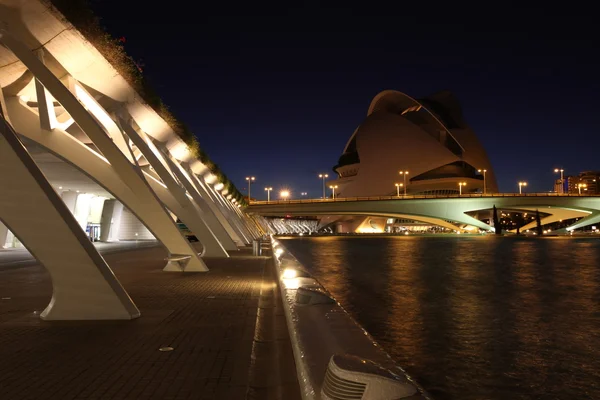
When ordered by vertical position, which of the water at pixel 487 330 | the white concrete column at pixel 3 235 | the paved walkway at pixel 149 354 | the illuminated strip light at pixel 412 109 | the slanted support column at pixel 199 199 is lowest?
the water at pixel 487 330

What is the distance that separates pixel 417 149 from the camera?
9531 centimetres

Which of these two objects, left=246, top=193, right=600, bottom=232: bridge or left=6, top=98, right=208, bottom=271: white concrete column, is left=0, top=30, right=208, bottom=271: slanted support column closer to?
left=6, top=98, right=208, bottom=271: white concrete column

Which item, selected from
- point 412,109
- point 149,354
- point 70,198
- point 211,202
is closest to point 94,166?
point 149,354

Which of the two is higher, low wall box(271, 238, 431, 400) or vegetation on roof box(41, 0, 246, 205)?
vegetation on roof box(41, 0, 246, 205)

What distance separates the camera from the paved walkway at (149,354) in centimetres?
407

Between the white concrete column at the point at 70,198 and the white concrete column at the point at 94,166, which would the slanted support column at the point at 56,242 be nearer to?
the white concrete column at the point at 94,166

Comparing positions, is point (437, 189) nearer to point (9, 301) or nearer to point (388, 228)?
point (388, 228)

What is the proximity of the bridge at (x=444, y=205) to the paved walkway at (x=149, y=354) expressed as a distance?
62991 mm

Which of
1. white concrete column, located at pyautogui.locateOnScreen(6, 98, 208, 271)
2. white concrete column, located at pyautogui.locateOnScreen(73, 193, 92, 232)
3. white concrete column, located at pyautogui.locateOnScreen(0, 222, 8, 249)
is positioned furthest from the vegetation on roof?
white concrete column, located at pyautogui.locateOnScreen(73, 193, 92, 232)

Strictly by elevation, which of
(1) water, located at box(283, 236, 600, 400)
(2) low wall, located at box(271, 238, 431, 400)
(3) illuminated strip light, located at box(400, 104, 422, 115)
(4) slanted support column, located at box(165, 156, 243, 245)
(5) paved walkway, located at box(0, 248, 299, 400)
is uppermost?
(3) illuminated strip light, located at box(400, 104, 422, 115)

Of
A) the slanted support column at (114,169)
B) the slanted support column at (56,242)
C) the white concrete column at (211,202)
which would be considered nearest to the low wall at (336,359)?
the slanted support column at (56,242)

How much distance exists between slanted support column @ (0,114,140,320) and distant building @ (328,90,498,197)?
90.2 m

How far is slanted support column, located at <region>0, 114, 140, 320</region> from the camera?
20.5ft

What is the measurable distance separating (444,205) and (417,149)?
2673 cm
